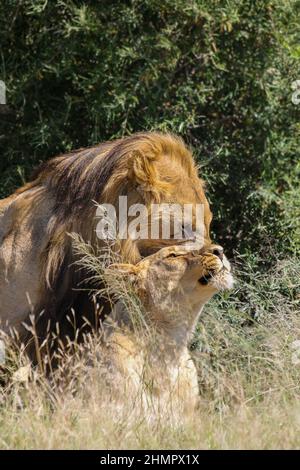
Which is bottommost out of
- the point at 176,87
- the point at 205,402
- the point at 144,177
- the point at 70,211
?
the point at 205,402

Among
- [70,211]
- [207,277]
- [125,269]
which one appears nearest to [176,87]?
[70,211]

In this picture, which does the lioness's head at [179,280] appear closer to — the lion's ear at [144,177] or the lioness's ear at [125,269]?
the lioness's ear at [125,269]

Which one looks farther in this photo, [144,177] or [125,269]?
[144,177]

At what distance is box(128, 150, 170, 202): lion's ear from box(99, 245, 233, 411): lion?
1.42ft

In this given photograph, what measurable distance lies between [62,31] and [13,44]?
577 millimetres

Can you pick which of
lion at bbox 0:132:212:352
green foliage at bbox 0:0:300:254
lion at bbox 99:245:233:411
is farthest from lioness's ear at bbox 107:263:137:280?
green foliage at bbox 0:0:300:254

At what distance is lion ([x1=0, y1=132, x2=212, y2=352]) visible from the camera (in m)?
5.03

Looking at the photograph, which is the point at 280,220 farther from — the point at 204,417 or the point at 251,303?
the point at 204,417

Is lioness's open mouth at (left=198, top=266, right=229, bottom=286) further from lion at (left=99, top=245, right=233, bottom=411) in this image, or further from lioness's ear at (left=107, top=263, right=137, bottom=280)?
lioness's ear at (left=107, top=263, right=137, bottom=280)

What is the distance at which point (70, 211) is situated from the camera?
17.1 ft

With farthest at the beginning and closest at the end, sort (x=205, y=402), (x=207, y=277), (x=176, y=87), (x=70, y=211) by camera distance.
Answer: (x=176, y=87) → (x=70, y=211) → (x=205, y=402) → (x=207, y=277)

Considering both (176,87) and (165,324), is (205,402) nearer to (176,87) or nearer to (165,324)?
(165,324)

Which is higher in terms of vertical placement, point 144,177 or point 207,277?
point 144,177

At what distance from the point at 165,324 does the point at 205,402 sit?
0.39 m
